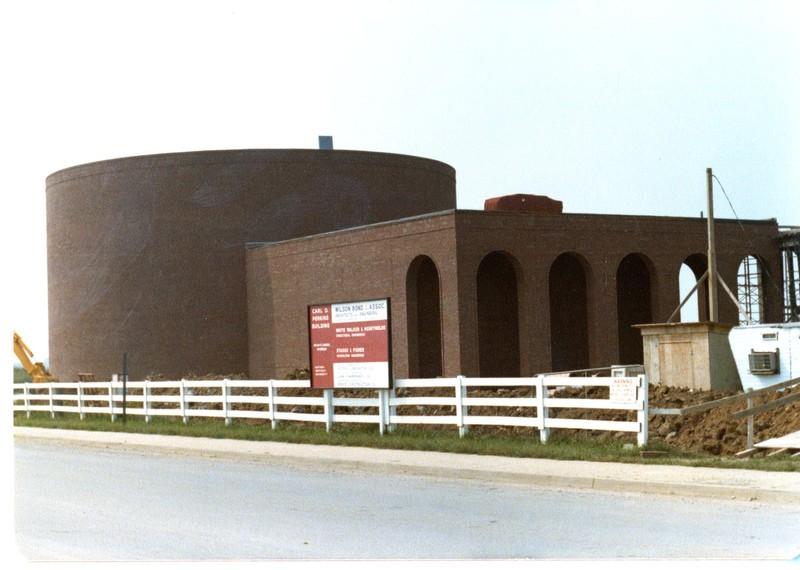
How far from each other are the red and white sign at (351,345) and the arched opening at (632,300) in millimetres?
22853

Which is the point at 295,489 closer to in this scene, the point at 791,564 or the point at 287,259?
the point at 791,564

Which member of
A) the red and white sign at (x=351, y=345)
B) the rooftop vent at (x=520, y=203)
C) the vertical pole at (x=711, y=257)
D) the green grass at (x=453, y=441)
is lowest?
the green grass at (x=453, y=441)

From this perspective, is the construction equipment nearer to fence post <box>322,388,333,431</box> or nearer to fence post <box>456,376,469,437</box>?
fence post <box>322,388,333,431</box>

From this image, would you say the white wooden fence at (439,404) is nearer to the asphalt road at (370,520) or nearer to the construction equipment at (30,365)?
the asphalt road at (370,520)

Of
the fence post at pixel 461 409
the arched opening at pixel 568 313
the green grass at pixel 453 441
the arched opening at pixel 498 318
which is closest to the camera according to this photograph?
the green grass at pixel 453 441

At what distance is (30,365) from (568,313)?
24.4 meters


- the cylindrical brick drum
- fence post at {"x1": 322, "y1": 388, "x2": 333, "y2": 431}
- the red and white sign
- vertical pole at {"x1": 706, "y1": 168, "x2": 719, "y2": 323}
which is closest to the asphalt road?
the red and white sign

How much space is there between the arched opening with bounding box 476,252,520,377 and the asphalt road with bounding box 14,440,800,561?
23959 millimetres

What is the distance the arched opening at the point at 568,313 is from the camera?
140 ft

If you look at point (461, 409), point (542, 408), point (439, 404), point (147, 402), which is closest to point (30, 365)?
point (147, 402)

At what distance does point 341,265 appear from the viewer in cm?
4159

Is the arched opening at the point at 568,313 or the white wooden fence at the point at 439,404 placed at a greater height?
the arched opening at the point at 568,313

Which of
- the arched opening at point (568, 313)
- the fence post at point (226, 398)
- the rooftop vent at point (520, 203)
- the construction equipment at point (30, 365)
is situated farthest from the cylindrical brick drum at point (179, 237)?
the fence post at point (226, 398)

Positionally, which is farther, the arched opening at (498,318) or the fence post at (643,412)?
the arched opening at (498,318)
